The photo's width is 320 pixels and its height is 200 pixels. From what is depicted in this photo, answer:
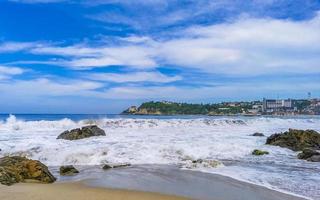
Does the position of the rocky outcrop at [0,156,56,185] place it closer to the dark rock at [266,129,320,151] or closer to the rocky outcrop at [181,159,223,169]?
the rocky outcrop at [181,159,223,169]

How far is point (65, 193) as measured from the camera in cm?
798

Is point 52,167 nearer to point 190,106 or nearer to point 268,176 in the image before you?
point 268,176

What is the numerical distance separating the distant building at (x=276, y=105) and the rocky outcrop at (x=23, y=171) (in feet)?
388

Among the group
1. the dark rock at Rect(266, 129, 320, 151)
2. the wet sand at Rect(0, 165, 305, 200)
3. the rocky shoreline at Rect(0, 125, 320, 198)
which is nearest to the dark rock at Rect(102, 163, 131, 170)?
the rocky shoreline at Rect(0, 125, 320, 198)

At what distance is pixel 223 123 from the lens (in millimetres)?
39750

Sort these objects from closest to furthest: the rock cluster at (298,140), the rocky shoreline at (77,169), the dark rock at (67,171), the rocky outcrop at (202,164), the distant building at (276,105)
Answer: the rocky shoreline at (77,169), the dark rock at (67,171), the rocky outcrop at (202,164), the rock cluster at (298,140), the distant building at (276,105)

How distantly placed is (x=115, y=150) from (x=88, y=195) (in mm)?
6659

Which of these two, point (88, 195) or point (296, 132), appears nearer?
point (88, 195)

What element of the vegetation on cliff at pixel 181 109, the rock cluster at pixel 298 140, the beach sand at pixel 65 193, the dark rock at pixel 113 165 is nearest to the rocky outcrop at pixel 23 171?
the beach sand at pixel 65 193

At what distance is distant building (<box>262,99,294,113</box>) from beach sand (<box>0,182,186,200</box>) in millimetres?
118917

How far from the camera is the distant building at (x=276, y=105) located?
4850 inches

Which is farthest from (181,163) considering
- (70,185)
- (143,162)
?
(70,185)

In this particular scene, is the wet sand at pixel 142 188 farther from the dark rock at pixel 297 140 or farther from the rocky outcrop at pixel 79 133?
the rocky outcrop at pixel 79 133

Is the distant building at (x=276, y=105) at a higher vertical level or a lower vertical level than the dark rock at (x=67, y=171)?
higher
